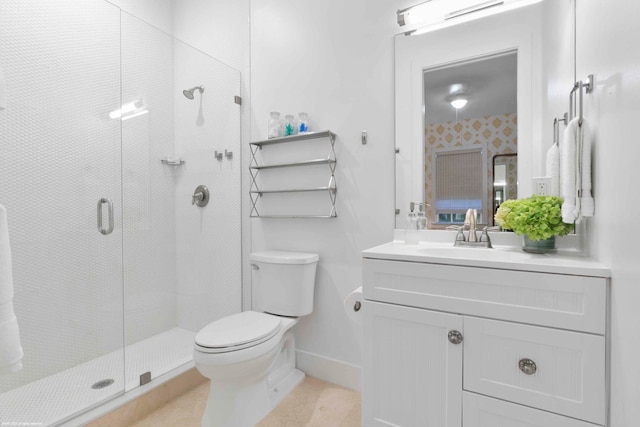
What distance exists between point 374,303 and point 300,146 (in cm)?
111

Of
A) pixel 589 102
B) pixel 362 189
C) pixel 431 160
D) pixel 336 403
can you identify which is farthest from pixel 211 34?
pixel 336 403

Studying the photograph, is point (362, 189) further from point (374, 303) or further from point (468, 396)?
point (468, 396)

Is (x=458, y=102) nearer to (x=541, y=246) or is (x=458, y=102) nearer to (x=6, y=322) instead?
(x=541, y=246)

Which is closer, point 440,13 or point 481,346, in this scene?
point 481,346

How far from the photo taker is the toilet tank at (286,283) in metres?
1.82

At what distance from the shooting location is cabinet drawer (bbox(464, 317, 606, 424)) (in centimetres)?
92

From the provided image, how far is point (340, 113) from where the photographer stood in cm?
186

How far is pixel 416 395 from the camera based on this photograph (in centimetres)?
118

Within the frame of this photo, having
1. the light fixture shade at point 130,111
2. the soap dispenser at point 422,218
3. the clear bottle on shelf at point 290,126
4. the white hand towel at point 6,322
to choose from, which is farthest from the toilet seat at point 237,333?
the light fixture shade at point 130,111

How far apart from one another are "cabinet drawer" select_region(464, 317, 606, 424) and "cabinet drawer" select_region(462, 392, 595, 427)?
0.07 ft

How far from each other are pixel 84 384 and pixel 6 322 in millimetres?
1166

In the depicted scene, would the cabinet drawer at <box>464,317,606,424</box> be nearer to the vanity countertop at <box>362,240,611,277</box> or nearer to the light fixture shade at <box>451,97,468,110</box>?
the vanity countertop at <box>362,240,611,277</box>

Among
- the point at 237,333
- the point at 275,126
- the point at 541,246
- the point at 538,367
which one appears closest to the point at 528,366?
the point at 538,367

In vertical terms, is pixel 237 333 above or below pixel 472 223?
below
